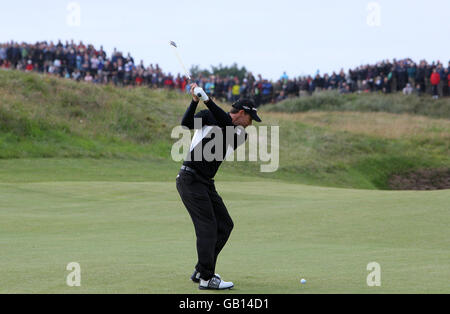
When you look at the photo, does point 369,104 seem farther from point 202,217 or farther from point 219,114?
point 219,114

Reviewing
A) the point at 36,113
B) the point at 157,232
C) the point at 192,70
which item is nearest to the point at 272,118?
the point at 36,113

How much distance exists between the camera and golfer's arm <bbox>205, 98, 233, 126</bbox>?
9.41 meters

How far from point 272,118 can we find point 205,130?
4762 cm

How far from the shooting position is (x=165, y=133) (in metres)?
49.4

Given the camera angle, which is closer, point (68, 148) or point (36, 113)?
point (68, 148)

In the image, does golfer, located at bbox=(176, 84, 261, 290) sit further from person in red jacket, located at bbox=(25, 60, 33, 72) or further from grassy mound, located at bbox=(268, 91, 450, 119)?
grassy mound, located at bbox=(268, 91, 450, 119)

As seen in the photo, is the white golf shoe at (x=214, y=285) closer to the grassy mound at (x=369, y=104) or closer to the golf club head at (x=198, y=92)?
the golf club head at (x=198, y=92)

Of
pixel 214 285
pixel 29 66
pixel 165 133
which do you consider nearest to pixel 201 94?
pixel 214 285

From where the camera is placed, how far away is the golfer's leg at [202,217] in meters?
9.93

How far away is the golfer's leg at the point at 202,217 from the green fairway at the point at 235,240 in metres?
0.52

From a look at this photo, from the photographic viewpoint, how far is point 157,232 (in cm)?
1780

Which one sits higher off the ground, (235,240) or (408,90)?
(408,90)

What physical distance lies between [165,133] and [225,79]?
13792mm
